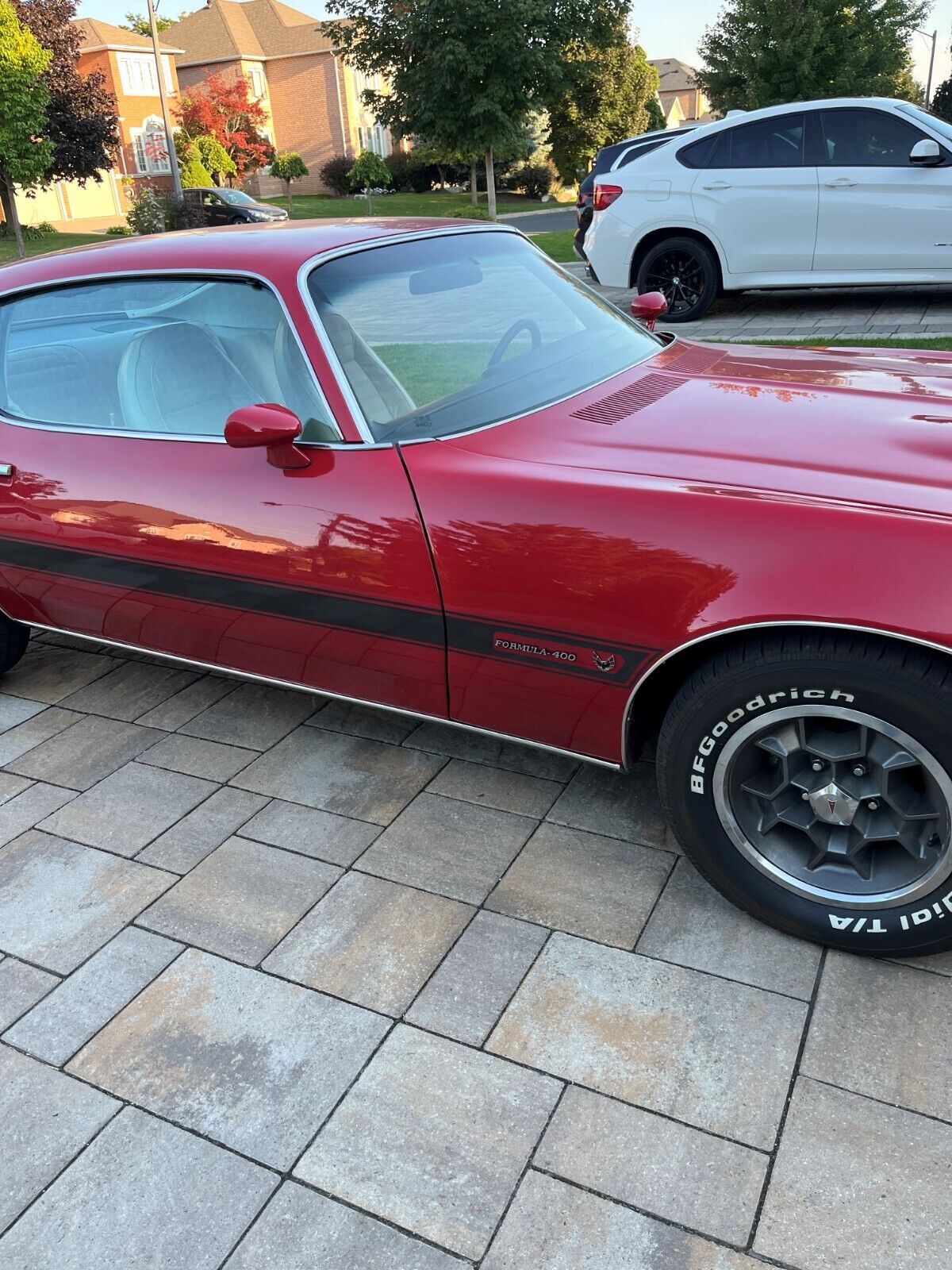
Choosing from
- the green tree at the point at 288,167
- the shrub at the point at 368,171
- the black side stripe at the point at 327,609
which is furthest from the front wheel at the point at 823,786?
the green tree at the point at 288,167

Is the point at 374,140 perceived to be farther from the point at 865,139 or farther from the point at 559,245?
the point at 865,139

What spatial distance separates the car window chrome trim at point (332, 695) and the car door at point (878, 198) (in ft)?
23.1

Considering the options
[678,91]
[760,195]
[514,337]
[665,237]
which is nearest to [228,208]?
[665,237]

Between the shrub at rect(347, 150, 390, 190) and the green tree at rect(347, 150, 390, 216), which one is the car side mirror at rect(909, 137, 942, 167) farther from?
the shrub at rect(347, 150, 390, 190)

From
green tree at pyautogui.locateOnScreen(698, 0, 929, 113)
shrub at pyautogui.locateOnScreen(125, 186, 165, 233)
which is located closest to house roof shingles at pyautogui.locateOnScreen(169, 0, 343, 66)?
shrub at pyautogui.locateOnScreen(125, 186, 165, 233)

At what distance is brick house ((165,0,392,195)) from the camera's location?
164 ft

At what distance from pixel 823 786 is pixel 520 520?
2.92ft

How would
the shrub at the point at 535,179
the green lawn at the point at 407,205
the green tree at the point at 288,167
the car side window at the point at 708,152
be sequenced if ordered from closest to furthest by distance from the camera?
the car side window at the point at 708,152 < the green lawn at the point at 407,205 < the shrub at the point at 535,179 < the green tree at the point at 288,167

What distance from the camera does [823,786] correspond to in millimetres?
2105

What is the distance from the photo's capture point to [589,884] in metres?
2.49

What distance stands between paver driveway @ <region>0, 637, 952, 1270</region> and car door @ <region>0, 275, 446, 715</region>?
50 cm

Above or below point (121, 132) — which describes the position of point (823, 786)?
below

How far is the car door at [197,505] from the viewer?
2498 mm

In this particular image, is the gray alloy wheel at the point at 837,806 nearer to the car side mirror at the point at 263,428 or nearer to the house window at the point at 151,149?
the car side mirror at the point at 263,428
